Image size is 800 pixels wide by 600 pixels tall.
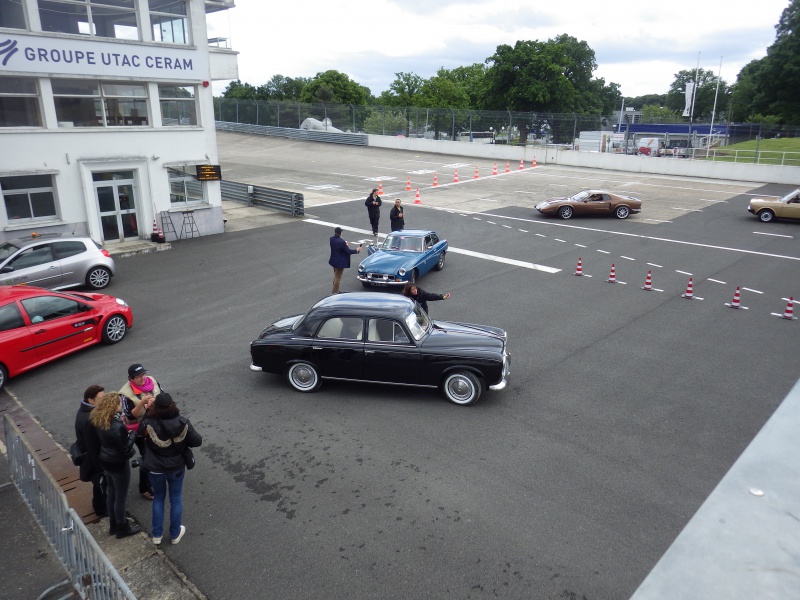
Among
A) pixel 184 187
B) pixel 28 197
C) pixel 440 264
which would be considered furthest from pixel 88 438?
pixel 184 187

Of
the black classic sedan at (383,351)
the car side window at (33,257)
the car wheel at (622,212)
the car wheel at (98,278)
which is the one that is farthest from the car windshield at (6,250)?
the car wheel at (622,212)


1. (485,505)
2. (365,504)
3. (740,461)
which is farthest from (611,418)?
(365,504)

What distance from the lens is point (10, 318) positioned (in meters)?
10.3

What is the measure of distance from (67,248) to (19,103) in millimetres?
5744

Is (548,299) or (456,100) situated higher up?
(456,100)

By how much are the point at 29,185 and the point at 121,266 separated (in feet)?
11.9

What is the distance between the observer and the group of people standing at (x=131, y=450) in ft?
19.4

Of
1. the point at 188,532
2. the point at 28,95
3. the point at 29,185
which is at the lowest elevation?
the point at 188,532

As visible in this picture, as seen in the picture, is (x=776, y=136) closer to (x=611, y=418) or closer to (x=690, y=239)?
(x=690, y=239)

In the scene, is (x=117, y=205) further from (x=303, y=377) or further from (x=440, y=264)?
(x=303, y=377)

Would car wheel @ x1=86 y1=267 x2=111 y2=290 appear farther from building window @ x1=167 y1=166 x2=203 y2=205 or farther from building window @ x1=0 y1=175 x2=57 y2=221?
building window @ x1=167 y1=166 x2=203 y2=205

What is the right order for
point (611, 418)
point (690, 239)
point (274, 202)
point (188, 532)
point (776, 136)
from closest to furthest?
point (188, 532) → point (611, 418) → point (690, 239) → point (274, 202) → point (776, 136)

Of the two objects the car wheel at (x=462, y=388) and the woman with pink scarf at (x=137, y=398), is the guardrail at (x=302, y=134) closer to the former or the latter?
the car wheel at (x=462, y=388)

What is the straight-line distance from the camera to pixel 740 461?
25.6ft
